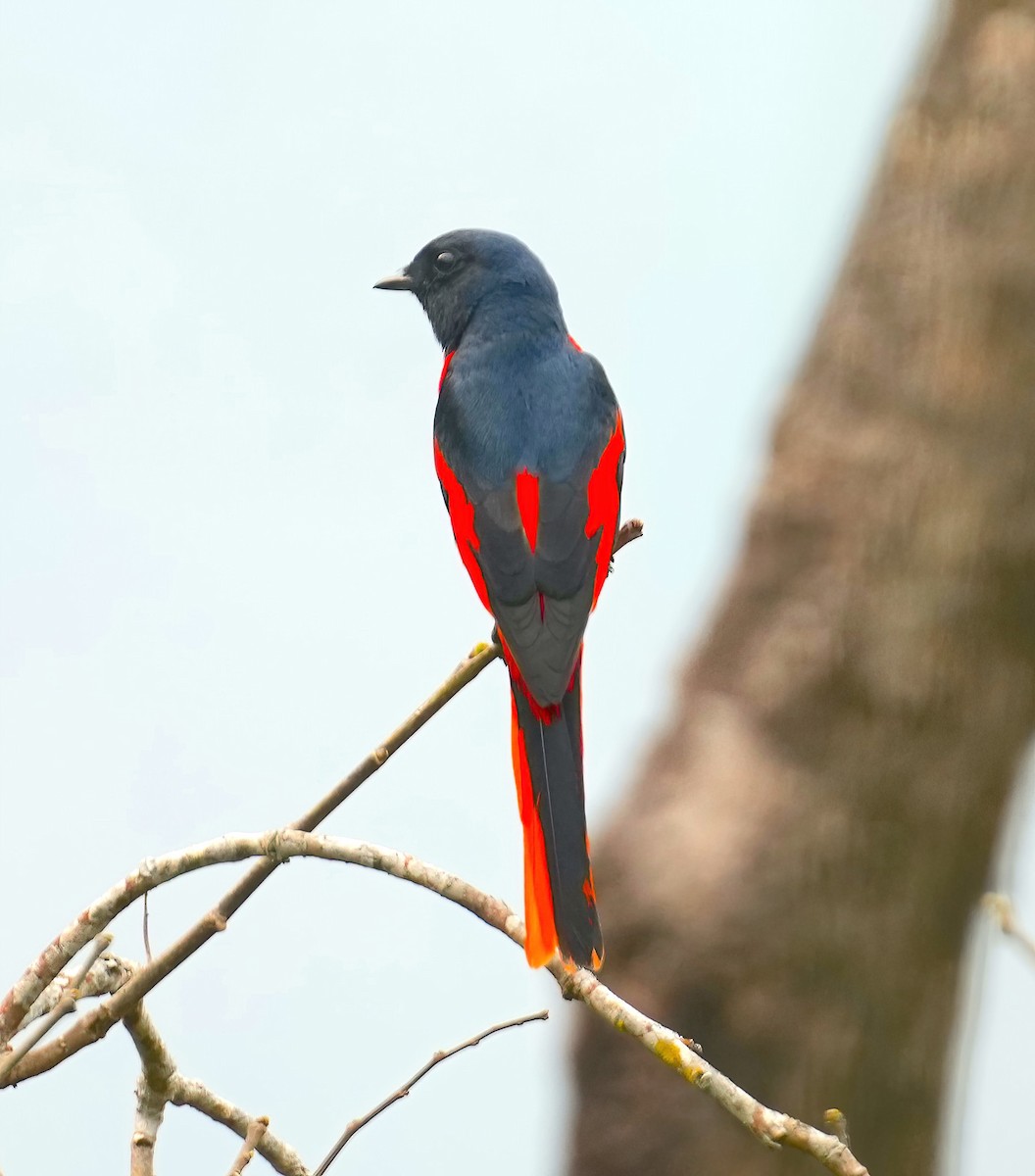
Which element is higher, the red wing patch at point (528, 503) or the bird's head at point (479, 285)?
the bird's head at point (479, 285)

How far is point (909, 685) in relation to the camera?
504 cm

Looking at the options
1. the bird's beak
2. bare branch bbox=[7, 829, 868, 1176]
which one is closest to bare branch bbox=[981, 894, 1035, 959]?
bare branch bbox=[7, 829, 868, 1176]

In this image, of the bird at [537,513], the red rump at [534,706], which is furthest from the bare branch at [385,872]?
the red rump at [534,706]

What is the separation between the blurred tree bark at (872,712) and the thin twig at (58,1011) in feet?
10.8

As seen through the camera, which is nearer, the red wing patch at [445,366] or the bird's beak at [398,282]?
the red wing patch at [445,366]

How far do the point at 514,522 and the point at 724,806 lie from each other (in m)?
2.71

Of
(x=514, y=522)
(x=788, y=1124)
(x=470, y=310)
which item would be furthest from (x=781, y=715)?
(x=788, y=1124)

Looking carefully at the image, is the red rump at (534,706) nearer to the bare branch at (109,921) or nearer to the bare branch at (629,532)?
the bare branch at (629,532)

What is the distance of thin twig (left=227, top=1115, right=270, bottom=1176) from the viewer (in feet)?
5.91

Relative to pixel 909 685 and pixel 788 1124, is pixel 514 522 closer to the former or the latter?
pixel 788 1124

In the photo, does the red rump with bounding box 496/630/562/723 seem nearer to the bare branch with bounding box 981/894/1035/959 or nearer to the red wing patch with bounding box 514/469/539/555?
the red wing patch with bounding box 514/469/539/555

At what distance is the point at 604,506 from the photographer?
276cm

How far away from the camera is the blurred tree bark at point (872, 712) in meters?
5.04

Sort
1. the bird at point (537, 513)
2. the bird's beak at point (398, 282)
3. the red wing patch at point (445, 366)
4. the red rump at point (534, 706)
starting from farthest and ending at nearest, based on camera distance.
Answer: the bird's beak at point (398, 282) → the red wing patch at point (445, 366) → the red rump at point (534, 706) → the bird at point (537, 513)
